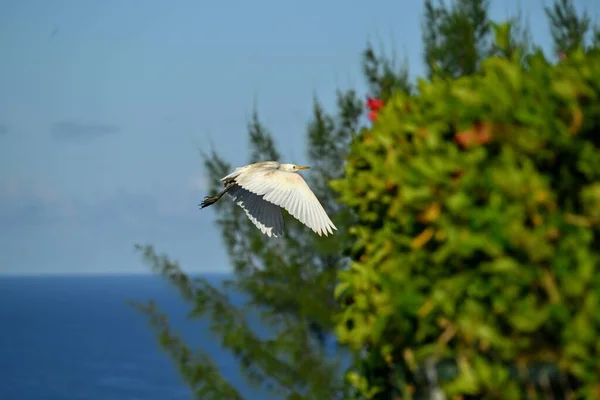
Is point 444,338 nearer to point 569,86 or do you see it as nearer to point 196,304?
point 569,86

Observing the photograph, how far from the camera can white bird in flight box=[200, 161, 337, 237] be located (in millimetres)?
10297

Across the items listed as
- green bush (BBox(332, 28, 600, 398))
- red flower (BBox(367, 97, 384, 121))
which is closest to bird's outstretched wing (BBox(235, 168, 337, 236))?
red flower (BBox(367, 97, 384, 121))

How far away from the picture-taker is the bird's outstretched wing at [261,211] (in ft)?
39.4

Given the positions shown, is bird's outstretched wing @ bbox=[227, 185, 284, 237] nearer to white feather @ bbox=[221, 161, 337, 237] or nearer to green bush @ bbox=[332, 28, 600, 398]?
white feather @ bbox=[221, 161, 337, 237]

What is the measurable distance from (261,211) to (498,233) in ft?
28.2

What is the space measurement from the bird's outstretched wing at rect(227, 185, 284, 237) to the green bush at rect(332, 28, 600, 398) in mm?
7680

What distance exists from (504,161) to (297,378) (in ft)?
64.8

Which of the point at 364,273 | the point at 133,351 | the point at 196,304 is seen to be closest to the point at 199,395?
the point at 196,304

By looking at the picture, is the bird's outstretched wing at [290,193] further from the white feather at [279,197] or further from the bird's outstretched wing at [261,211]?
the bird's outstretched wing at [261,211]

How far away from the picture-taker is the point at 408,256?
13.3 ft

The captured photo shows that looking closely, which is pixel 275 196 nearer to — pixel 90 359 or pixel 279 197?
pixel 279 197

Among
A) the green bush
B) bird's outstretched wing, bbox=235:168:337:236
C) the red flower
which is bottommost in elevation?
the green bush

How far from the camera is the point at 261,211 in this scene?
12172 millimetres

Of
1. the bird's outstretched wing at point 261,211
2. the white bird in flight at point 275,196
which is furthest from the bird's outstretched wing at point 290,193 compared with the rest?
the bird's outstretched wing at point 261,211
